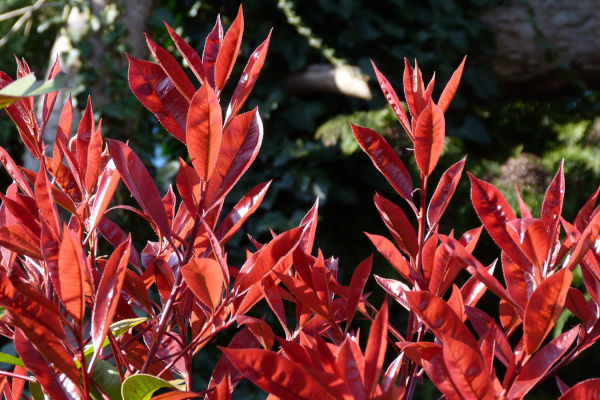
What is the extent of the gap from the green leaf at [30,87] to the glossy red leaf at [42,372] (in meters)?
0.12

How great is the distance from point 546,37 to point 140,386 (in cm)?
279

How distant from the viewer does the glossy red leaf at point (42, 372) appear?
305 mm

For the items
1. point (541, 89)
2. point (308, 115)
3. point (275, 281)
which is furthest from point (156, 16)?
point (275, 281)

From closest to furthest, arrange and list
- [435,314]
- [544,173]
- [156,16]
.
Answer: [435,314] → [544,173] → [156,16]

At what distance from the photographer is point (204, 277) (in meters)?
0.33

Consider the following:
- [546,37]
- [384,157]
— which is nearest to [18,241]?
[384,157]

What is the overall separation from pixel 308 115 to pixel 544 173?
3.06 ft

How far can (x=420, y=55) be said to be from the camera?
248 centimetres

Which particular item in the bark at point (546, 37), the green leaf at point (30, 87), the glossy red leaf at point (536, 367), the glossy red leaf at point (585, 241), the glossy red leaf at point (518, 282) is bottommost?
the bark at point (546, 37)

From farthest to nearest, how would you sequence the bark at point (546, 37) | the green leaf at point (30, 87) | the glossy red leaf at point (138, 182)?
the bark at point (546, 37) → the glossy red leaf at point (138, 182) → the green leaf at point (30, 87)

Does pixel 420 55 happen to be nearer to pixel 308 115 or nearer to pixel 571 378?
pixel 308 115

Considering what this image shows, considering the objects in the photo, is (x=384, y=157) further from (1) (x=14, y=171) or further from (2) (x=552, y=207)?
(1) (x=14, y=171)

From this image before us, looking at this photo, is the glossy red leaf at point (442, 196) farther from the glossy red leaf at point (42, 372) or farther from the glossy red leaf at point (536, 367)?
the glossy red leaf at point (42, 372)

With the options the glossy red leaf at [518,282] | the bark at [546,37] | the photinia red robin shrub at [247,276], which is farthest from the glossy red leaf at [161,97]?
the bark at [546,37]
